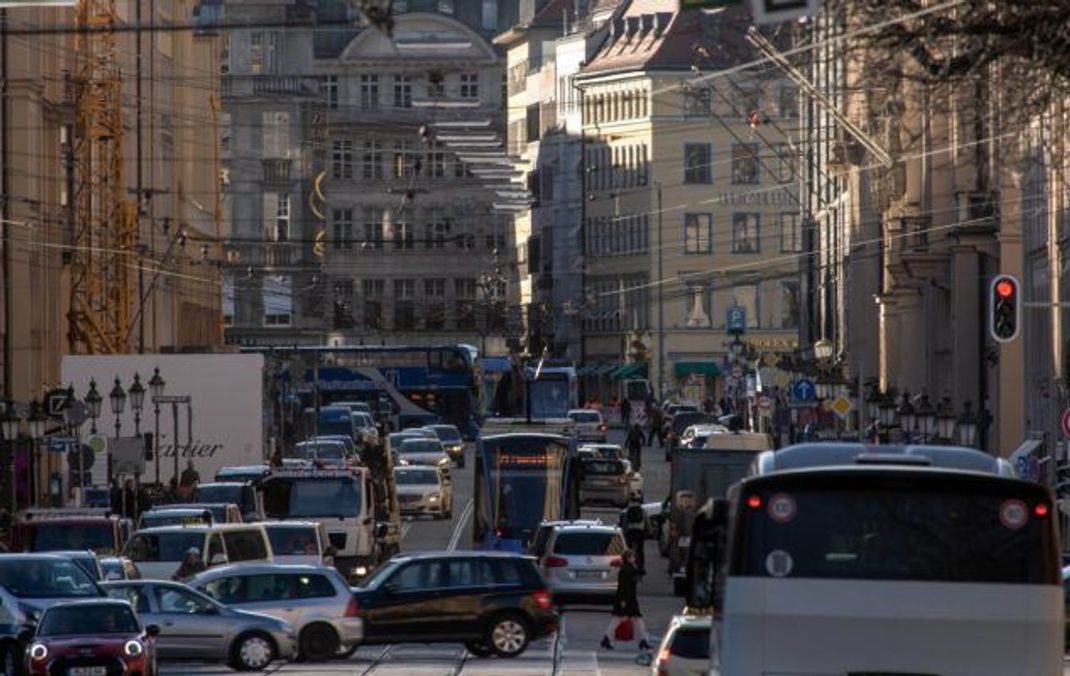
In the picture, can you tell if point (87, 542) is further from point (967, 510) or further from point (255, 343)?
point (255, 343)

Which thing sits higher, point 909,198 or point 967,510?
point 909,198

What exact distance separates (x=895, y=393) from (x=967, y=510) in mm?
51494

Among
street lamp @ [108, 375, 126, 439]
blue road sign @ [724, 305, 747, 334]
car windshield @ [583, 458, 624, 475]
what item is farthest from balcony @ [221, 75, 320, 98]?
street lamp @ [108, 375, 126, 439]

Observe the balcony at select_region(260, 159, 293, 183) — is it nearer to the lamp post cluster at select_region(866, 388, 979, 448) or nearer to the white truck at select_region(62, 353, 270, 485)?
the white truck at select_region(62, 353, 270, 485)

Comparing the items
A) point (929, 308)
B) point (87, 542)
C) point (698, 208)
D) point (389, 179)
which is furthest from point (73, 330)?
point (389, 179)

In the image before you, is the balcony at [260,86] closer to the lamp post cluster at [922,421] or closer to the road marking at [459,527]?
the road marking at [459,527]

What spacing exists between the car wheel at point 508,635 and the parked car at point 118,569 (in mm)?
4904

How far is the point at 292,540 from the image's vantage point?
51.1 m

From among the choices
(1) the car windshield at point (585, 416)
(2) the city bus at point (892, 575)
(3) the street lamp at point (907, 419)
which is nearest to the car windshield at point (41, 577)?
(2) the city bus at point (892, 575)

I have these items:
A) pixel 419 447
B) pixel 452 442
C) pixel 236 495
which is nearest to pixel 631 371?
pixel 452 442

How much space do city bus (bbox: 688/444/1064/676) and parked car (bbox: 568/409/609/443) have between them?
252 feet

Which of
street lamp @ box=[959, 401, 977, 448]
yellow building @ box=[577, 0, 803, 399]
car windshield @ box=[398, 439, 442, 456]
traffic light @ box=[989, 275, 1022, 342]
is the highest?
yellow building @ box=[577, 0, 803, 399]

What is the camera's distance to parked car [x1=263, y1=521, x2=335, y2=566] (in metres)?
50.6

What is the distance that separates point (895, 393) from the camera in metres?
70.9
